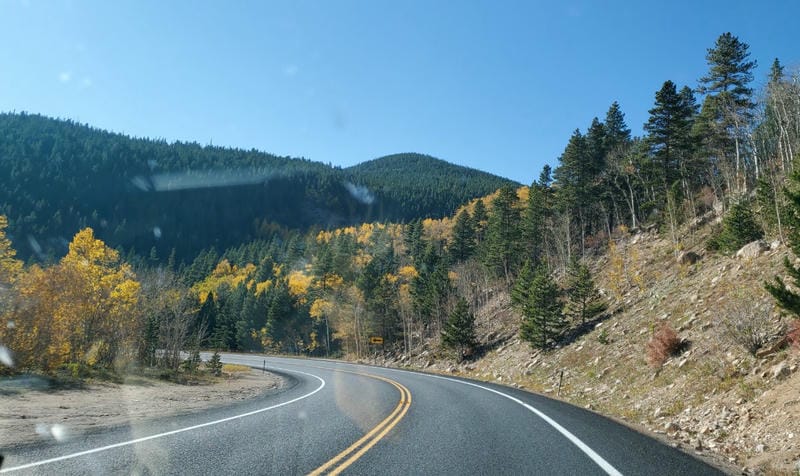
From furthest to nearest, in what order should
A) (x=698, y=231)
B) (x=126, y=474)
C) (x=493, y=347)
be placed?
(x=493, y=347) < (x=698, y=231) < (x=126, y=474)

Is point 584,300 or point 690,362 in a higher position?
point 584,300

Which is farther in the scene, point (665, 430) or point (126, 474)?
point (665, 430)

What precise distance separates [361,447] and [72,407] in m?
10.3

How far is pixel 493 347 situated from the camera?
3997 cm

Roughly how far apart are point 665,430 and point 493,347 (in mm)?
30291

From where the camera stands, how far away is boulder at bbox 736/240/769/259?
2131 centimetres

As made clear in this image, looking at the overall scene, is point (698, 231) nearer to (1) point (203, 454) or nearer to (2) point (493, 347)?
(2) point (493, 347)

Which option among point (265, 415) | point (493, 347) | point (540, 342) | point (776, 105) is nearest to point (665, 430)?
point (265, 415)

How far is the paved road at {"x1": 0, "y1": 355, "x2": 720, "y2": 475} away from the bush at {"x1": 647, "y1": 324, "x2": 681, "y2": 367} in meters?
7.27

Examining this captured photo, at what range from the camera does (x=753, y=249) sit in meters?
21.9

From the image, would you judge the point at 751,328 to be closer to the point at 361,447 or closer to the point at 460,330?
the point at 361,447

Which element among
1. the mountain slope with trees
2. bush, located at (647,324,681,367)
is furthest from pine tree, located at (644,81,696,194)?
bush, located at (647,324,681,367)

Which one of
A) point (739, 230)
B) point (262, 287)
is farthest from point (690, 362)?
point (262, 287)

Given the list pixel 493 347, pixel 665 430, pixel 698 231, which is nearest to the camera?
pixel 665 430
